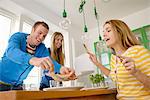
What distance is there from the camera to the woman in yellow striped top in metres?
0.89

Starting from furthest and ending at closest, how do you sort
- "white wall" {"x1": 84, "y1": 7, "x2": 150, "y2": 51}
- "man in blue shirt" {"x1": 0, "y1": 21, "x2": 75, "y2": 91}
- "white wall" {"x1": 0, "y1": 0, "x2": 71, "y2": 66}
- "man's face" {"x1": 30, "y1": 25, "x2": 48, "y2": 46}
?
"white wall" {"x1": 84, "y1": 7, "x2": 150, "y2": 51} → "white wall" {"x1": 0, "y1": 0, "x2": 71, "y2": 66} → "man's face" {"x1": 30, "y1": 25, "x2": 48, "y2": 46} → "man in blue shirt" {"x1": 0, "y1": 21, "x2": 75, "y2": 91}

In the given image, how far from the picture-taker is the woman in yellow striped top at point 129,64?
34.9 inches

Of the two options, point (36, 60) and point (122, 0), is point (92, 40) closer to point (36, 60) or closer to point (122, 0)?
point (122, 0)

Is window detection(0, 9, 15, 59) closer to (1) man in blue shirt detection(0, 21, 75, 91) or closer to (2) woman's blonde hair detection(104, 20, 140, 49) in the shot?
(1) man in blue shirt detection(0, 21, 75, 91)

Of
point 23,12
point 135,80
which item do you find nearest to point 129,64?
point 135,80

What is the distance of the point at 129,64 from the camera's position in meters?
0.81

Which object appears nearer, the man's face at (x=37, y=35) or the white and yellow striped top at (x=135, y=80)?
the white and yellow striped top at (x=135, y=80)

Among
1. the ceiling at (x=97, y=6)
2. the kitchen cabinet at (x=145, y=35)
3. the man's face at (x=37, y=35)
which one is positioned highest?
the ceiling at (x=97, y=6)

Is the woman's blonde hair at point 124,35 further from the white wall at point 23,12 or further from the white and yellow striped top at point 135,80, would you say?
the white wall at point 23,12

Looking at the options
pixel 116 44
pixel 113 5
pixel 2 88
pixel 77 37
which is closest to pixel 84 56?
pixel 77 37

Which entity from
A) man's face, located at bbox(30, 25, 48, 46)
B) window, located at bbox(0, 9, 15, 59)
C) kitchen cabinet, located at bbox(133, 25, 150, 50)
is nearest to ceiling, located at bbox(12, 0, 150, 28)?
window, located at bbox(0, 9, 15, 59)

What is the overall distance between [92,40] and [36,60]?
2491 mm

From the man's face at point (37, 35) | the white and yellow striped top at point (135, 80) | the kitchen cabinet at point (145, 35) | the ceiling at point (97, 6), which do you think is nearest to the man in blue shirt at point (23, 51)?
the man's face at point (37, 35)

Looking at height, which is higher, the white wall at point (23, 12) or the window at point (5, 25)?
the white wall at point (23, 12)
